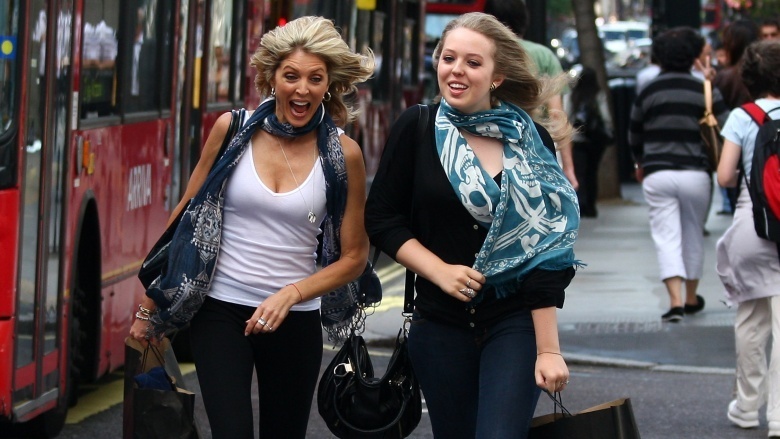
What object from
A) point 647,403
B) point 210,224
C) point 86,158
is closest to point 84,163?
point 86,158

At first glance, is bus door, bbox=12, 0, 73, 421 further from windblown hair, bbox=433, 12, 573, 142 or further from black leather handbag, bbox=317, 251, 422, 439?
windblown hair, bbox=433, 12, 573, 142

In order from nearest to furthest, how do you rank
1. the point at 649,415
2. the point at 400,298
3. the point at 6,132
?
the point at 6,132 → the point at 649,415 → the point at 400,298

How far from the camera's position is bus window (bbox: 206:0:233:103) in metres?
9.74

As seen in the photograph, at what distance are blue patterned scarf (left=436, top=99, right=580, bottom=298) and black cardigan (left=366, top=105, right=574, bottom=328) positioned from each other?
0.11 feet

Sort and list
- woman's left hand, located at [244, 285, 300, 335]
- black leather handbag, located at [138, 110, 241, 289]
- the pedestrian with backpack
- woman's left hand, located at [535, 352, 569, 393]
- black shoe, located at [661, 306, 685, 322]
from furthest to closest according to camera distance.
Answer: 1. black shoe, located at [661, 306, 685, 322]
2. the pedestrian with backpack
3. black leather handbag, located at [138, 110, 241, 289]
4. woman's left hand, located at [244, 285, 300, 335]
5. woman's left hand, located at [535, 352, 569, 393]

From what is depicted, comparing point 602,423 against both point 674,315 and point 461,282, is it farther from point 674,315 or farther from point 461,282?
point 674,315

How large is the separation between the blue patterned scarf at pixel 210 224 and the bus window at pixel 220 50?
5053mm

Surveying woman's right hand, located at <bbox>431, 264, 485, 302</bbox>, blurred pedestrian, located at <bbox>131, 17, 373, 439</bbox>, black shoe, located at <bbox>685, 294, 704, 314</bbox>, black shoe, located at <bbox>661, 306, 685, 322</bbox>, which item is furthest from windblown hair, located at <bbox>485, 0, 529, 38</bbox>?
woman's right hand, located at <bbox>431, 264, 485, 302</bbox>

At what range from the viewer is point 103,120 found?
24.3 feet

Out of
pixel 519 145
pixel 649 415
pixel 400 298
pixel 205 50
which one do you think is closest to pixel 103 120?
pixel 205 50

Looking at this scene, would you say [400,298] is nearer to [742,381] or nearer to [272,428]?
[742,381]

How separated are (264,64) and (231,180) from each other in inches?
13.1

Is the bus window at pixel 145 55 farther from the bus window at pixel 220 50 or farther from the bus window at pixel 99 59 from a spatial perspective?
the bus window at pixel 220 50

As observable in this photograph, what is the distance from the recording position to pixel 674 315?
10.7 m
